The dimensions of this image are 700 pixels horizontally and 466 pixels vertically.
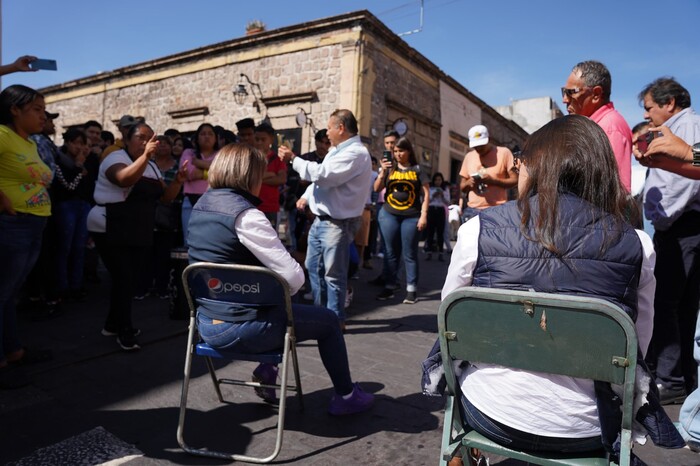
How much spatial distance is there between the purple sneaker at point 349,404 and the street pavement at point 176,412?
4 cm

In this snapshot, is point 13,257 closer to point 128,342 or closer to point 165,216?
point 128,342

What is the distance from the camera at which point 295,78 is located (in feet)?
47.5

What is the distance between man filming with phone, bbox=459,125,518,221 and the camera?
4.68 meters

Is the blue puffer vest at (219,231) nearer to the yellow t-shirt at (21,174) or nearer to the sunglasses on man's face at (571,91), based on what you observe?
the yellow t-shirt at (21,174)

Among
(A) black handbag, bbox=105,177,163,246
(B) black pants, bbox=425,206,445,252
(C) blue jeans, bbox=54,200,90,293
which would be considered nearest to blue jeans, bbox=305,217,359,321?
(A) black handbag, bbox=105,177,163,246

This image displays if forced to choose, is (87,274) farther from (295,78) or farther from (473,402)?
(295,78)

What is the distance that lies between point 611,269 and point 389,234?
442cm

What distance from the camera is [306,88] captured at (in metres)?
14.2

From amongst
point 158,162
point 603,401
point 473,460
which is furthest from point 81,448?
point 158,162

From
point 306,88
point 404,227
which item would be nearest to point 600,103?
point 404,227

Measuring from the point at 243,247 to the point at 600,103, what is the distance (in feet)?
7.87

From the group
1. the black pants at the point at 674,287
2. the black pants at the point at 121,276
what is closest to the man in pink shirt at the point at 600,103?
the black pants at the point at 674,287

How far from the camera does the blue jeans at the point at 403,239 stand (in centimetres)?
579

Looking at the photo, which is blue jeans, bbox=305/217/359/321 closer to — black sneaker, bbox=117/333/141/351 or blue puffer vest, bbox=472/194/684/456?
black sneaker, bbox=117/333/141/351
